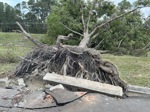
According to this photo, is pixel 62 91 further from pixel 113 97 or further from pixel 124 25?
pixel 124 25

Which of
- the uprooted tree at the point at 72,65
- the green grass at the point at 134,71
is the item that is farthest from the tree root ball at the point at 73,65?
the green grass at the point at 134,71

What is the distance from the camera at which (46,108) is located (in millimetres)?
4934

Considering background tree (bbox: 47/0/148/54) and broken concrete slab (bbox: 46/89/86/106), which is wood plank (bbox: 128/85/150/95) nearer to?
broken concrete slab (bbox: 46/89/86/106)

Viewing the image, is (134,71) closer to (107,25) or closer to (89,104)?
(107,25)

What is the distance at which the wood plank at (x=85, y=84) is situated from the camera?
218 inches

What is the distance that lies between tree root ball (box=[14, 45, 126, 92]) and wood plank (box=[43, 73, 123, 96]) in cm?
29

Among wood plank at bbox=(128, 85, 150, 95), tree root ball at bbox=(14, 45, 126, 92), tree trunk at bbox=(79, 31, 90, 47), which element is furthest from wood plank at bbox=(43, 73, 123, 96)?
tree trunk at bbox=(79, 31, 90, 47)

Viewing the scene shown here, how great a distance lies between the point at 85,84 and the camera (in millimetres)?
5629

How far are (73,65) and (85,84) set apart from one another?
0.74 meters

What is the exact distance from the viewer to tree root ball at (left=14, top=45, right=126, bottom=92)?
6117mm

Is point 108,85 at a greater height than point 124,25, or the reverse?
point 124,25

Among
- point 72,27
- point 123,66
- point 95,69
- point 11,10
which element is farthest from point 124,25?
point 11,10

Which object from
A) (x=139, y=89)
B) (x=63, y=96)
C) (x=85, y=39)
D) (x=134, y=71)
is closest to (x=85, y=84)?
(x=63, y=96)

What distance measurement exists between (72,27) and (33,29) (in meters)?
14.9
